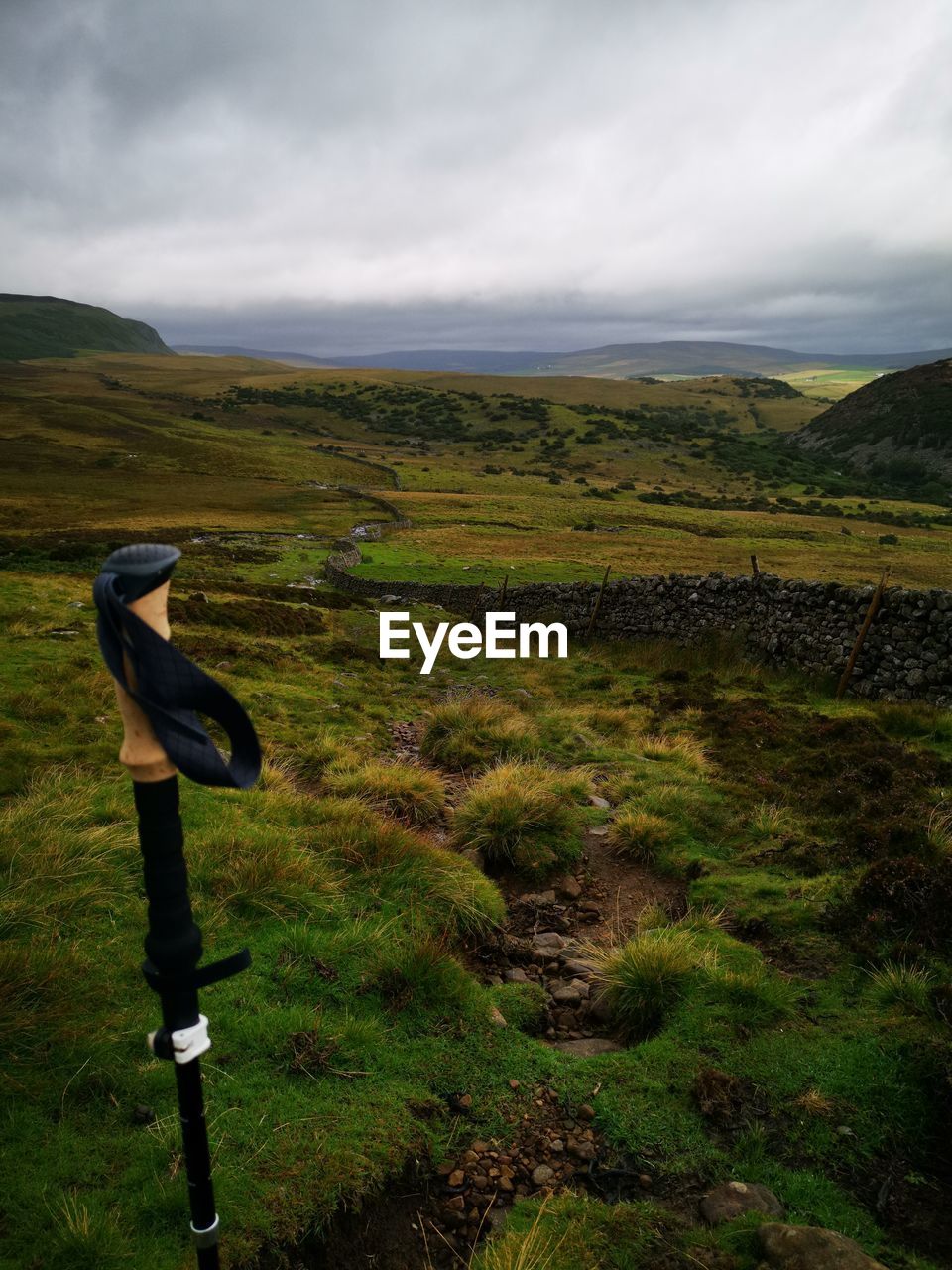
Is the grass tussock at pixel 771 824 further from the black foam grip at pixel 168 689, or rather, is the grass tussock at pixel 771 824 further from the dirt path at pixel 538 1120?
the black foam grip at pixel 168 689

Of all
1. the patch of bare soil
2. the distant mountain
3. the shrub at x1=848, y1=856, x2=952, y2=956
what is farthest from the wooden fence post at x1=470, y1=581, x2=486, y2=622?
the distant mountain

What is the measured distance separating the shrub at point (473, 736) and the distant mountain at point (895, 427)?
12060 centimetres

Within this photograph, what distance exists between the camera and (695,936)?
6.27 metres

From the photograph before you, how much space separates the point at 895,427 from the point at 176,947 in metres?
149

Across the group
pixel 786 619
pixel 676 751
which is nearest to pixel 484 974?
pixel 676 751

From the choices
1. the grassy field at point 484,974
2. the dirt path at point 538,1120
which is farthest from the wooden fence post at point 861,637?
the dirt path at point 538,1120

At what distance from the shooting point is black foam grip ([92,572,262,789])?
2027mm

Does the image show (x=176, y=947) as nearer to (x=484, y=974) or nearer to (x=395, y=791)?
(x=484, y=974)

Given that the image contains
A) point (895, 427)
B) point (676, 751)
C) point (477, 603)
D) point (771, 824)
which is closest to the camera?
point (771, 824)

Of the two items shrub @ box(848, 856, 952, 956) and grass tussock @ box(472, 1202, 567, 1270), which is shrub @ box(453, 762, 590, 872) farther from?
grass tussock @ box(472, 1202, 567, 1270)

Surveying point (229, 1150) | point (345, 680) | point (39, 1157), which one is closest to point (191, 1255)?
point (229, 1150)

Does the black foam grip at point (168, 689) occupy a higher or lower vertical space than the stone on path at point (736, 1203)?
higher

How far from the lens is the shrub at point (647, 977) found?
562cm

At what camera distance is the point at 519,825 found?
27.7 ft
